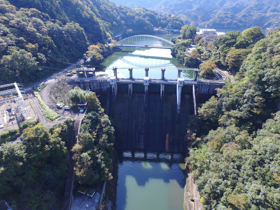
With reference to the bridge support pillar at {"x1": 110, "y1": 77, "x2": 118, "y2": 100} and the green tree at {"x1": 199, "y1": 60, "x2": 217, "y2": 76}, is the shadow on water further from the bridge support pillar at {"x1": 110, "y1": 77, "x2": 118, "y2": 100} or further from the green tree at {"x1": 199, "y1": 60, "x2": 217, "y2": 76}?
the green tree at {"x1": 199, "y1": 60, "x2": 217, "y2": 76}

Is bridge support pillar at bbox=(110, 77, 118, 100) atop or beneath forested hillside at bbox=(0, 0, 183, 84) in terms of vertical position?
beneath

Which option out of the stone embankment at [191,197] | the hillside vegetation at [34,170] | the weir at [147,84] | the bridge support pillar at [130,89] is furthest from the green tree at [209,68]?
the hillside vegetation at [34,170]

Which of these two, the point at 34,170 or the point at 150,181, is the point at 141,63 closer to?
the point at 150,181

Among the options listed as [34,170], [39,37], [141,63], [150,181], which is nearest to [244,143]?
[150,181]

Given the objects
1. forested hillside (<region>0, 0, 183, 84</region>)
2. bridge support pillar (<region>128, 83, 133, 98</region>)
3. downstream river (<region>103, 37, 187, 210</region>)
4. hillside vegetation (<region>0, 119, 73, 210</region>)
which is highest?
forested hillside (<region>0, 0, 183, 84</region>)

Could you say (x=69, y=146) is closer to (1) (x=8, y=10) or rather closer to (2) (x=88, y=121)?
(2) (x=88, y=121)

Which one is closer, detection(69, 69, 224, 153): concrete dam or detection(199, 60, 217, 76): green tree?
detection(69, 69, 224, 153): concrete dam

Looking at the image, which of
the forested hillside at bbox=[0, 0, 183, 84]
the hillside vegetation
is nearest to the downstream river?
the hillside vegetation

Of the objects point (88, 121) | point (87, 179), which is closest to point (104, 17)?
point (88, 121)
